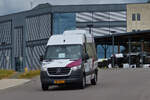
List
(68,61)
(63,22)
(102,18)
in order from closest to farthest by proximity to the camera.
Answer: (68,61) < (102,18) < (63,22)

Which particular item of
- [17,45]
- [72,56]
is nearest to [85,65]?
[72,56]

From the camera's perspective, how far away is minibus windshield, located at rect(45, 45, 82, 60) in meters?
20.7

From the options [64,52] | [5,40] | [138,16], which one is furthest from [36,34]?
[64,52]

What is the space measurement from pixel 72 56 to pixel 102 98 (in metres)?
5.68

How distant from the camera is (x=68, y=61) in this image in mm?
19984

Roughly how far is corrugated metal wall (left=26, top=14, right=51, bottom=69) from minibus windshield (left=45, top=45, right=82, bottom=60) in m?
96.3

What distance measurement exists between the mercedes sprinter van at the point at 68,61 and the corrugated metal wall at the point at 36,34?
95694 millimetres

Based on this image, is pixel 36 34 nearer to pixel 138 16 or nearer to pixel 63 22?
pixel 63 22

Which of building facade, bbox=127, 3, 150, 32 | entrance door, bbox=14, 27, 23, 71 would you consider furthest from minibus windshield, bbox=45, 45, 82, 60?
entrance door, bbox=14, 27, 23, 71

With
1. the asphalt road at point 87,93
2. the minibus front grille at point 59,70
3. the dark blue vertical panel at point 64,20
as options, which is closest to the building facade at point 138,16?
the dark blue vertical panel at point 64,20

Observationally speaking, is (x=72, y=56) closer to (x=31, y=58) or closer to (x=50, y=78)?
(x=50, y=78)

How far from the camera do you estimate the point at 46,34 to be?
4719 inches

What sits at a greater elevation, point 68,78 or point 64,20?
point 64,20

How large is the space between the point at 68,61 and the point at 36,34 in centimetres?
10606
